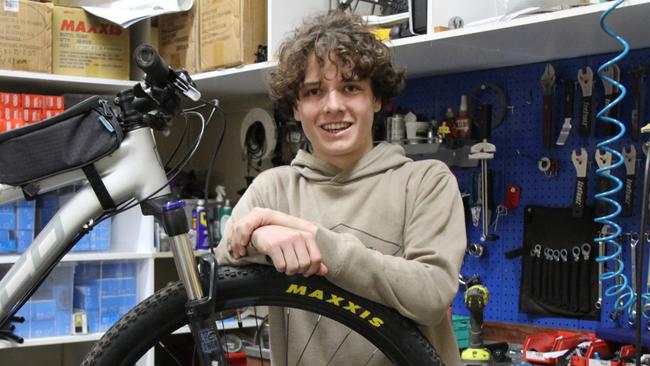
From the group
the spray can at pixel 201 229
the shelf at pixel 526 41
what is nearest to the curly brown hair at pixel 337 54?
the shelf at pixel 526 41

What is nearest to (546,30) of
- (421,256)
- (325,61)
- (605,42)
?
(605,42)

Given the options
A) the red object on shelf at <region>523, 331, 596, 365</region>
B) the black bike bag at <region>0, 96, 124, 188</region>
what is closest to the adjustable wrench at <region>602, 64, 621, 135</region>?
the red object on shelf at <region>523, 331, 596, 365</region>

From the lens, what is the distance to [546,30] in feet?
5.59

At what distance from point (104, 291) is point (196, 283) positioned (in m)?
1.57

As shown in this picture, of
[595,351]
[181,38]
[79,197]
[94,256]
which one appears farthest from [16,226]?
[595,351]

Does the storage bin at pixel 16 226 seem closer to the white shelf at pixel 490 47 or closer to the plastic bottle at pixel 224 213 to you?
the white shelf at pixel 490 47

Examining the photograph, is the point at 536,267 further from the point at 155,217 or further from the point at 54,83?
the point at 54,83

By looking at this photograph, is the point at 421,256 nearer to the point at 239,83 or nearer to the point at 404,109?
the point at 404,109

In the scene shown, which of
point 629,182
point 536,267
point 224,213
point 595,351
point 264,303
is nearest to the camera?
point 264,303

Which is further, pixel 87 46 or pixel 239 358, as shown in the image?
pixel 87 46

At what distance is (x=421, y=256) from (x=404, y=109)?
1414 millimetres

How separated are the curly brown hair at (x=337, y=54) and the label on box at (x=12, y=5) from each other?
1416 millimetres

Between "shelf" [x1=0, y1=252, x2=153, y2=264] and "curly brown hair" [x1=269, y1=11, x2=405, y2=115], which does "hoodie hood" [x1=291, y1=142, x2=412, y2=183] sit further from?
"shelf" [x1=0, y1=252, x2=153, y2=264]

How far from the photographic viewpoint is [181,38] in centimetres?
269
